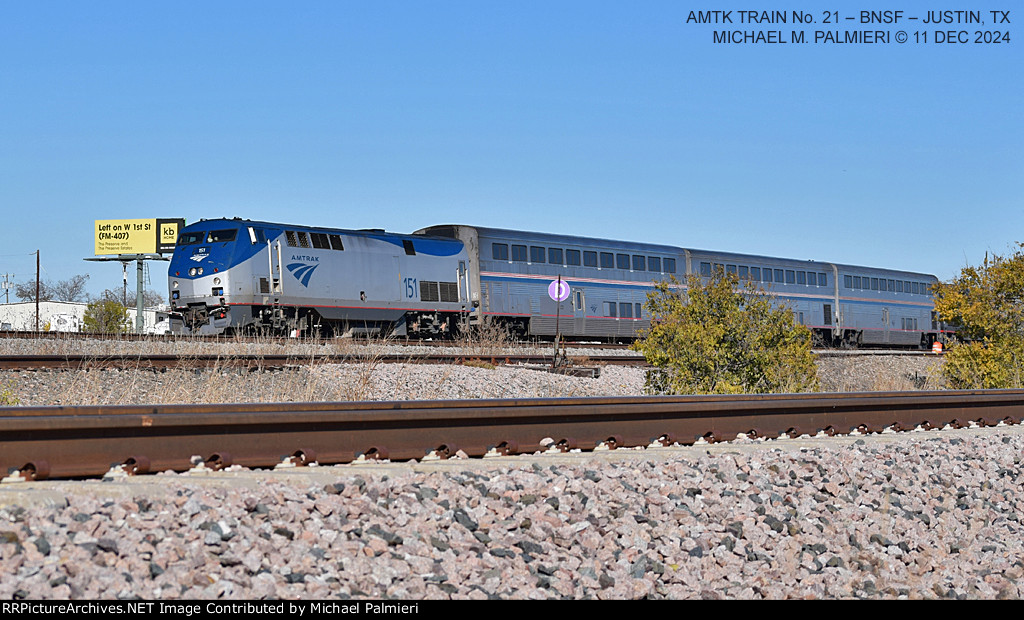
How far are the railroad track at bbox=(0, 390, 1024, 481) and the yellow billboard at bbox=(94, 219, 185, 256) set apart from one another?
231 ft

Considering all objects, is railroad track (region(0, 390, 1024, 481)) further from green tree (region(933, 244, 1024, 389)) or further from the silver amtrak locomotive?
the silver amtrak locomotive

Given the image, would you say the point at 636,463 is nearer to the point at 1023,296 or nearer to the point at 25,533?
the point at 25,533

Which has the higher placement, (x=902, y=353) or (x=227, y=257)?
(x=227, y=257)

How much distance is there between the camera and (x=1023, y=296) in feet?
69.2

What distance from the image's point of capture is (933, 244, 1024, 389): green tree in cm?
1984

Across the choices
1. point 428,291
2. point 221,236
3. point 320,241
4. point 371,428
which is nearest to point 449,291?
point 428,291

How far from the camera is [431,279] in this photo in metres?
25.7

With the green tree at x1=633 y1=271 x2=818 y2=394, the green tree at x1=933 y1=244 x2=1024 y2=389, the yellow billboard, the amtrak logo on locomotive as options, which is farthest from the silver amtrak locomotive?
the yellow billboard

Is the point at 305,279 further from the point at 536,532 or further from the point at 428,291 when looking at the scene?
the point at 536,532

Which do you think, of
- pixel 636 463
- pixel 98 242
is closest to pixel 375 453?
pixel 636 463

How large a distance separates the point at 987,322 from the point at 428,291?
13357 mm

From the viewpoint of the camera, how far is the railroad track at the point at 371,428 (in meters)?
5.48

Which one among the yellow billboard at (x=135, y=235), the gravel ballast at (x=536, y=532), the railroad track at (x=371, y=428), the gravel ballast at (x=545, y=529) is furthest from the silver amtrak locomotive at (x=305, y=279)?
the yellow billboard at (x=135, y=235)

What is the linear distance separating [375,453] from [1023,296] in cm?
1895
